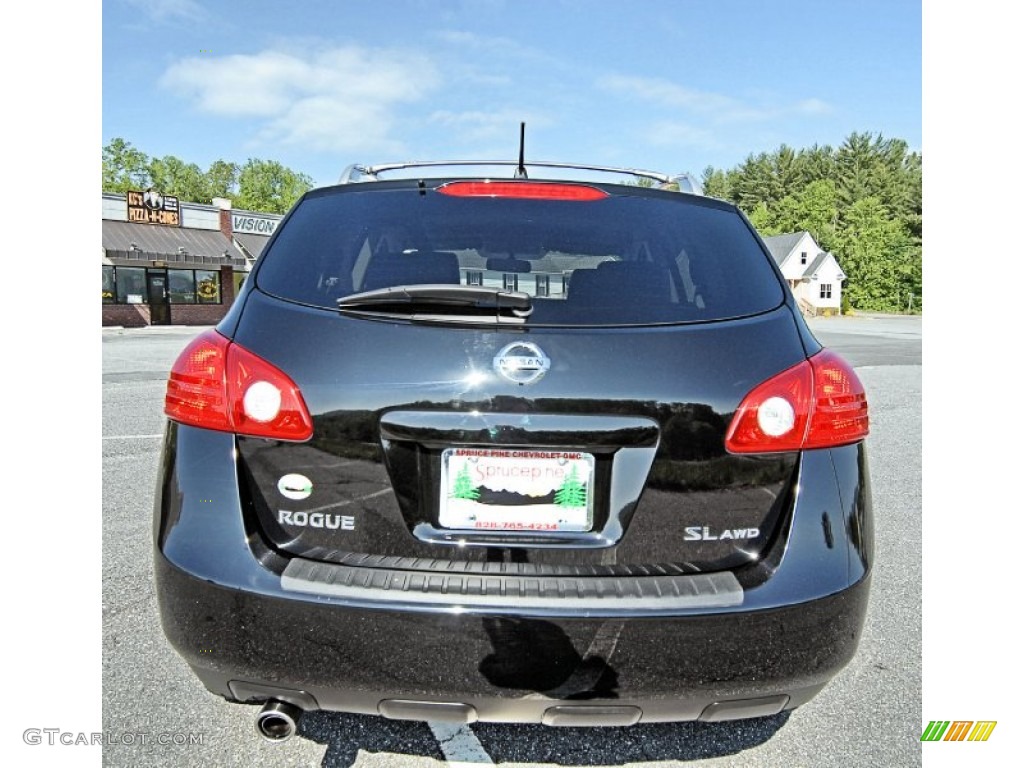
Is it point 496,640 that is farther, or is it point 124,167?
point 124,167

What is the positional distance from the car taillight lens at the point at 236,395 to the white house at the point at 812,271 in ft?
230

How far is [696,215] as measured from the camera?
6.61 ft

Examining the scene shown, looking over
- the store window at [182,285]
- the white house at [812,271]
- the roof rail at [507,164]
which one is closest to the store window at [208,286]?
the store window at [182,285]

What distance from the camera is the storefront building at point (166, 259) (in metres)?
31.0

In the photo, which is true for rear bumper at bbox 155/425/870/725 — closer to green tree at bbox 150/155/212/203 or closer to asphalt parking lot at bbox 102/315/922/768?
asphalt parking lot at bbox 102/315/922/768

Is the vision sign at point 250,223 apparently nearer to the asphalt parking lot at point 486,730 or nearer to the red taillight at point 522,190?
the asphalt parking lot at point 486,730

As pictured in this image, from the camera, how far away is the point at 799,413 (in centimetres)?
166

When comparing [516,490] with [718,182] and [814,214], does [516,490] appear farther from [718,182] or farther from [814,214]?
[718,182]

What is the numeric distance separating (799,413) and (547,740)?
1.32 m

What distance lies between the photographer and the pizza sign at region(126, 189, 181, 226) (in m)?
33.2

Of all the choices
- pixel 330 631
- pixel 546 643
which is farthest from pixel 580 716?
pixel 330 631

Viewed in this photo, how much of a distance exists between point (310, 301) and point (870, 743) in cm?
231
